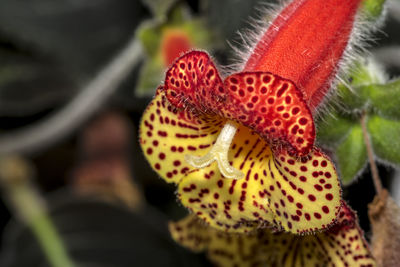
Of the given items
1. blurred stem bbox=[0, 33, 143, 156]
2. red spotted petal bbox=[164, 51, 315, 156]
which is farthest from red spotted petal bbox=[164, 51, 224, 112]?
blurred stem bbox=[0, 33, 143, 156]

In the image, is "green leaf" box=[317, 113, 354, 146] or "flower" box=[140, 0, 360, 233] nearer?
"flower" box=[140, 0, 360, 233]

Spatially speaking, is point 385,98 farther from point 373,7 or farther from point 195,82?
point 195,82

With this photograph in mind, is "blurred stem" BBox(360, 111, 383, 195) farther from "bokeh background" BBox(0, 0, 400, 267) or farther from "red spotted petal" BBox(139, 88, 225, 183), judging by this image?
"bokeh background" BBox(0, 0, 400, 267)

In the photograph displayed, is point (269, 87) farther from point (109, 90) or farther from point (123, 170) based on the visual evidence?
point (123, 170)

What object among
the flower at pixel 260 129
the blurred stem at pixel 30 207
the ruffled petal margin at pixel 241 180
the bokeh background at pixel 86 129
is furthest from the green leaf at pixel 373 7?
the blurred stem at pixel 30 207

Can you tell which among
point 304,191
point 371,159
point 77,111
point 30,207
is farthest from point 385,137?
point 30,207
